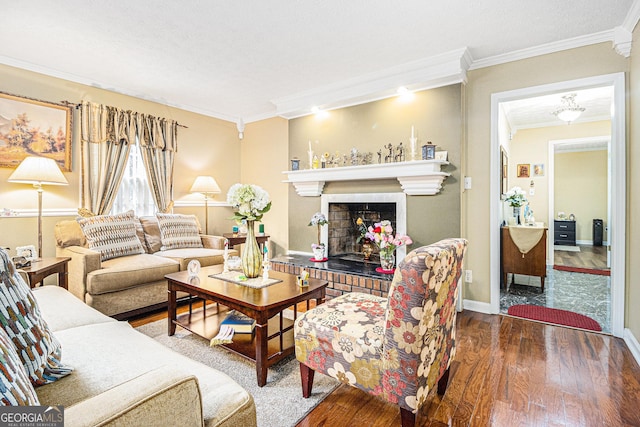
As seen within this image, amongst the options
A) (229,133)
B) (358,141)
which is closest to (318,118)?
(358,141)

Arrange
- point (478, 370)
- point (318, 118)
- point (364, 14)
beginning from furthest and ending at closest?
1. point (318, 118)
2. point (364, 14)
3. point (478, 370)

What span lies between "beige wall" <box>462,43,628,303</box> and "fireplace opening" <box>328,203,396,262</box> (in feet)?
3.18

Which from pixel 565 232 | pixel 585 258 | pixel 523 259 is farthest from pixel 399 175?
pixel 565 232

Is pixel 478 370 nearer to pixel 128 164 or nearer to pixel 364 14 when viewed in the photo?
pixel 364 14

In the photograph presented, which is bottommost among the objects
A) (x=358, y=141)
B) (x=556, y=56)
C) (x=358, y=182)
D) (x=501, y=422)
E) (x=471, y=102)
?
(x=501, y=422)

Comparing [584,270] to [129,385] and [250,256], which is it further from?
[129,385]

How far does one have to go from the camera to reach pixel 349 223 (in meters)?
4.30

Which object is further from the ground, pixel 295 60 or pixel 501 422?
pixel 295 60

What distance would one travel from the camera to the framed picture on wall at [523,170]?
559 centimetres

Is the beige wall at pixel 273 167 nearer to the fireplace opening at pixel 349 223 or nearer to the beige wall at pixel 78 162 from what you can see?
the beige wall at pixel 78 162

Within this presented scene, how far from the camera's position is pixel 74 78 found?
11.4 ft

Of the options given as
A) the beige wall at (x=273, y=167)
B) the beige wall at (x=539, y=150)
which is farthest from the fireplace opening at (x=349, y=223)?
the beige wall at (x=539, y=150)

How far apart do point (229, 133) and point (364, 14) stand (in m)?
3.37

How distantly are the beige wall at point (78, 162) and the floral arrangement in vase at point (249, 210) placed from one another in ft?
8.23
